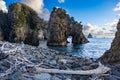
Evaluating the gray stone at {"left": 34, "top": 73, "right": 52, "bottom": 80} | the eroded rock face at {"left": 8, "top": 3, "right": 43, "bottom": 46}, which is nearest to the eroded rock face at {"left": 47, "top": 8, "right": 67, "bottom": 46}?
the eroded rock face at {"left": 8, "top": 3, "right": 43, "bottom": 46}

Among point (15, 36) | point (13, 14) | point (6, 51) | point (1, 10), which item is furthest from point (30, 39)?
point (6, 51)

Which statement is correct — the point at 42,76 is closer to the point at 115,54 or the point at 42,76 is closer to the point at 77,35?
the point at 115,54

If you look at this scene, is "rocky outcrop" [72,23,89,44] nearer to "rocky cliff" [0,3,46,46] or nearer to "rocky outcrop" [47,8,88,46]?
"rocky outcrop" [47,8,88,46]

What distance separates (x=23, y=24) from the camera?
125 m

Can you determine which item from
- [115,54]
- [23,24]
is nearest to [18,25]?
[23,24]

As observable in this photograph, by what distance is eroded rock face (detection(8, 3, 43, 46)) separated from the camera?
118 metres

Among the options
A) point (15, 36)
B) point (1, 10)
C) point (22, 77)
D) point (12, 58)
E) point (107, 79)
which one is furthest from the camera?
point (1, 10)

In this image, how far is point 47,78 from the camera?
26.6 ft

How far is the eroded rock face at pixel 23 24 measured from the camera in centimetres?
11816

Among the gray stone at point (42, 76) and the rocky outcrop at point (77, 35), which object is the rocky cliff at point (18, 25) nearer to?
the rocky outcrop at point (77, 35)

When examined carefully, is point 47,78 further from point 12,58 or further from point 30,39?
point 30,39

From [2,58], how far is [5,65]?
A: 56.3 inches

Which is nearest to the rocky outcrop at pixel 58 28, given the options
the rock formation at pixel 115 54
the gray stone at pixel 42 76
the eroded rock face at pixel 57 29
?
the eroded rock face at pixel 57 29

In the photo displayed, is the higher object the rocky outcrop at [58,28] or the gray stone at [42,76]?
the rocky outcrop at [58,28]
